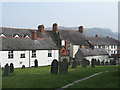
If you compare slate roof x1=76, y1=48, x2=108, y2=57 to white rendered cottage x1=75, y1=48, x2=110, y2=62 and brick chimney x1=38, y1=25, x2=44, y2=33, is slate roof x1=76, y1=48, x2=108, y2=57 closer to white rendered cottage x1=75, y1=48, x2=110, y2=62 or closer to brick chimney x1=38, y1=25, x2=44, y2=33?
white rendered cottage x1=75, y1=48, x2=110, y2=62

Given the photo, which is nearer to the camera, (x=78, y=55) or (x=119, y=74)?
(x=119, y=74)

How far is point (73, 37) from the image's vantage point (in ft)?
237

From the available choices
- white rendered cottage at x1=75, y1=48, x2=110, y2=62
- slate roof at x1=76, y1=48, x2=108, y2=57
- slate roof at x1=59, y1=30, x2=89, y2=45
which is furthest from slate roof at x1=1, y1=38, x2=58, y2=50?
slate roof at x1=59, y1=30, x2=89, y2=45

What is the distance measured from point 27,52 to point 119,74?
30.6 metres

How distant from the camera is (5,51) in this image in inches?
1729

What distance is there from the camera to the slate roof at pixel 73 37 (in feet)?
229

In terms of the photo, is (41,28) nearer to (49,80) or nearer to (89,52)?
(89,52)

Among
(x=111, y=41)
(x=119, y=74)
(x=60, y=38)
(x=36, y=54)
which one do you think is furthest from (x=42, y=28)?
(x=119, y=74)

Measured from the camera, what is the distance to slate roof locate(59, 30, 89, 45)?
2753 inches

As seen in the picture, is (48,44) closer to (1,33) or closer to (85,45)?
(1,33)

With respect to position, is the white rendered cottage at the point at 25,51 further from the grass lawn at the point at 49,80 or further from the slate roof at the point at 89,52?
the grass lawn at the point at 49,80

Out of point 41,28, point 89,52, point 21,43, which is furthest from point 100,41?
point 21,43

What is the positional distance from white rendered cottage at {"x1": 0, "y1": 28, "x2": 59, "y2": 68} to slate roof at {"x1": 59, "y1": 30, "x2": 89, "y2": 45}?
16.4 meters

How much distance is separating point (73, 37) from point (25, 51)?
28.5m
